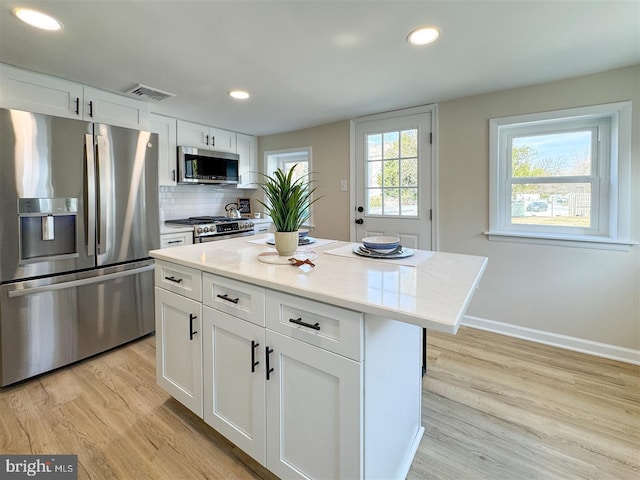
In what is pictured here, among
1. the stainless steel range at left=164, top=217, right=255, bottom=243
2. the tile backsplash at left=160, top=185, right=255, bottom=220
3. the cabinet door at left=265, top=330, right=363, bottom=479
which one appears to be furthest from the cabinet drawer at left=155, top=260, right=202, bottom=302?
the tile backsplash at left=160, top=185, right=255, bottom=220

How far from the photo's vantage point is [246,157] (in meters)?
4.20

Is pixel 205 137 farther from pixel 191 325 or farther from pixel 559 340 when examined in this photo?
pixel 559 340

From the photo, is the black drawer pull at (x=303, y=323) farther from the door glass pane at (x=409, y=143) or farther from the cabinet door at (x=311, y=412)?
the door glass pane at (x=409, y=143)

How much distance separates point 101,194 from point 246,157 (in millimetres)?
2199

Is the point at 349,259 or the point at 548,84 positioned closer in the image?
the point at 349,259

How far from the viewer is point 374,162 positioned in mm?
3328

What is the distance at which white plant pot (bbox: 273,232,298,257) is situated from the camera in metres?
1.49

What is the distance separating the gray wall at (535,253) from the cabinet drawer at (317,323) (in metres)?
2.26

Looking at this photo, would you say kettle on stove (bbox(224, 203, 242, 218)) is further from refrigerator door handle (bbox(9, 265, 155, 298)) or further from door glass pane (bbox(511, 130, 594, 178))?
door glass pane (bbox(511, 130, 594, 178))

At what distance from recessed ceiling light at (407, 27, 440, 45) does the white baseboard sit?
7.57 feet

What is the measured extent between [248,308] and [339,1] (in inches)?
58.0

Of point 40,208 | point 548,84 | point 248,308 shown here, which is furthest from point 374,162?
point 40,208

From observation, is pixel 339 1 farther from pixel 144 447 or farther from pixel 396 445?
pixel 144 447

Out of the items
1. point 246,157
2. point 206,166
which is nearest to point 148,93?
point 206,166
